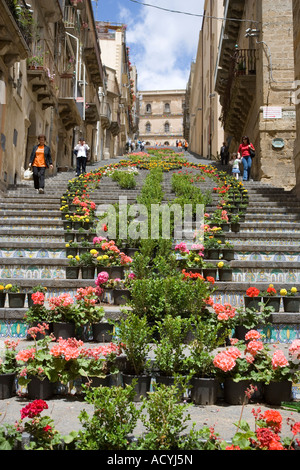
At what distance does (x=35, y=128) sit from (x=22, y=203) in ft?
23.9

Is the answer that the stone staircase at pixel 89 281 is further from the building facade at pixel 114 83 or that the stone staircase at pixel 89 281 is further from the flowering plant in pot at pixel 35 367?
the building facade at pixel 114 83

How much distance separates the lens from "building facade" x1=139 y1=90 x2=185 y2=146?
79375mm

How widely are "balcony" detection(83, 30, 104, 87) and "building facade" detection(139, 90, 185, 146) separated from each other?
46.1 metres

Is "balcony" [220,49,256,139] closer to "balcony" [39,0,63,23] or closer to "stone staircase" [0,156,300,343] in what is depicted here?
"stone staircase" [0,156,300,343]

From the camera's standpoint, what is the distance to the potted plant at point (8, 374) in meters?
3.37

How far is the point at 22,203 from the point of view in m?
11.2

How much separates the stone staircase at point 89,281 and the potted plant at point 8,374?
129 cm

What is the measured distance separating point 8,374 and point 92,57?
30.2 metres

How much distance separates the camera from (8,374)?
11.0 feet

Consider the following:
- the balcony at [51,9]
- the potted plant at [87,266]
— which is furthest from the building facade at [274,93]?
the potted plant at [87,266]

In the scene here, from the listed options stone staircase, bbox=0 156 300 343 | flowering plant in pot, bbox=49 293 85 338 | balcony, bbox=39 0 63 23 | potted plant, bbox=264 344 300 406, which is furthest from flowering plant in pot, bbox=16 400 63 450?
balcony, bbox=39 0 63 23

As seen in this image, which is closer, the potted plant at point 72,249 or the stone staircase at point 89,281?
the stone staircase at point 89,281

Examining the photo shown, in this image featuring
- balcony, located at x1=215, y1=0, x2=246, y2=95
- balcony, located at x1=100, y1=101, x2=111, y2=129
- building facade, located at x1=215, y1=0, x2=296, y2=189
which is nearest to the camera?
building facade, located at x1=215, y1=0, x2=296, y2=189

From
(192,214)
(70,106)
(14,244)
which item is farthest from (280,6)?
(14,244)
